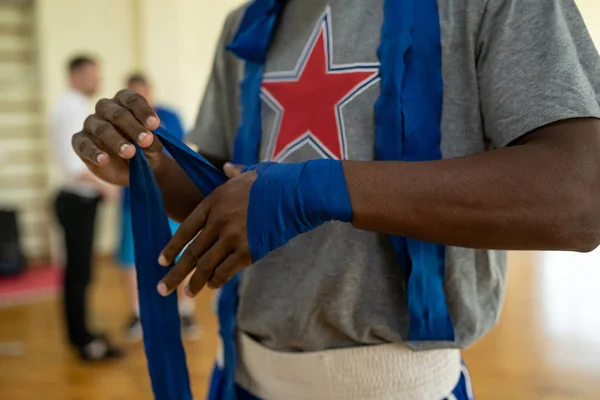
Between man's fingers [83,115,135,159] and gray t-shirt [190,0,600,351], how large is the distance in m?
0.23

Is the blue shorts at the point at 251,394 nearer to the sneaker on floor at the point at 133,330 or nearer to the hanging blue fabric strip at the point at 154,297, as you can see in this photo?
the hanging blue fabric strip at the point at 154,297

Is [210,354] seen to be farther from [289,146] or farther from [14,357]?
[289,146]

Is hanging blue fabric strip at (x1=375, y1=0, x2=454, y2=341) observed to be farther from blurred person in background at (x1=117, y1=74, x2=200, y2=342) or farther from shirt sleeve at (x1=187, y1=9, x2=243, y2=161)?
blurred person in background at (x1=117, y1=74, x2=200, y2=342)

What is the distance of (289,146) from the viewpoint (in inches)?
33.8

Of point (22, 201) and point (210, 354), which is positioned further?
point (22, 201)

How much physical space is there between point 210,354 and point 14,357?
44.6 inches

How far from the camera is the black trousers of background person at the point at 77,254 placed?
132 inches

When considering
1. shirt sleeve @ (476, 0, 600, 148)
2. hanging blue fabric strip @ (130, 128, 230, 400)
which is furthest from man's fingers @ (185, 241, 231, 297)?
shirt sleeve @ (476, 0, 600, 148)

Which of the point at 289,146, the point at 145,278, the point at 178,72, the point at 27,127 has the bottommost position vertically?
the point at 27,127

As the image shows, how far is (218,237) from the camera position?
2.27 ft

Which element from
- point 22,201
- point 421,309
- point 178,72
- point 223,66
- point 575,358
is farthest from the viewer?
point 178,72

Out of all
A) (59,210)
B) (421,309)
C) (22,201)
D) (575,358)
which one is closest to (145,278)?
(421,309)

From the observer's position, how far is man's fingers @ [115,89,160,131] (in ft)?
2.46

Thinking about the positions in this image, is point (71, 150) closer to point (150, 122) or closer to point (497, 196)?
point (150, 122)
